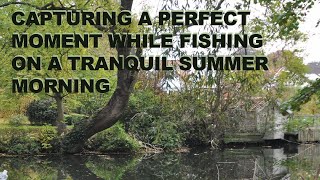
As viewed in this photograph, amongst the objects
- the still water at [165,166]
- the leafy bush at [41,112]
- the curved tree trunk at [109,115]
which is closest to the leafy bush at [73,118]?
the leafy bush at [41,112]

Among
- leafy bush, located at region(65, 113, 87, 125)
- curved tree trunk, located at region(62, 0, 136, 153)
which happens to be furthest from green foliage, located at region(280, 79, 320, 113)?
leafy bush, located at region(65, 113, 87, 125)

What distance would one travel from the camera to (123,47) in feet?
34.2

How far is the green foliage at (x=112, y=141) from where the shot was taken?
14867 millimetres

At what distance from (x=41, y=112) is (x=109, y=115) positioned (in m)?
6.69

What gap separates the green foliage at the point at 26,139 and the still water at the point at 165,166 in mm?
582

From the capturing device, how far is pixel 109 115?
486 inches

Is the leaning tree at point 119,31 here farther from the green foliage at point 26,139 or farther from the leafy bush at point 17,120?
the leafy bush at point 17,120

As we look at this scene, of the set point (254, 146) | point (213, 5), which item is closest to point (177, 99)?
point (213, 5)

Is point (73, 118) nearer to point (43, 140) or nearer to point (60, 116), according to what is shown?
point (60, 116)

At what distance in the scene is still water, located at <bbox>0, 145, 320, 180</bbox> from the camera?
34.7 feet

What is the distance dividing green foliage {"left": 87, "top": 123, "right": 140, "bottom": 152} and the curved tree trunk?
2.27 feet

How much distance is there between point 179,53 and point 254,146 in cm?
1272

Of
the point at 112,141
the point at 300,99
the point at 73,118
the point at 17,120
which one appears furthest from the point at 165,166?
the point at 300,99

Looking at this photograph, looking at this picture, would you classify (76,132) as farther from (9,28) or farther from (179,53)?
(179,53)
